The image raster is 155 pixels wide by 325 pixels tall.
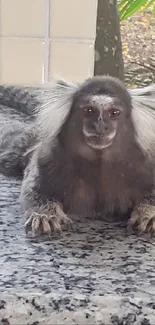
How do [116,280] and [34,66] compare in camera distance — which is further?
[34,66]

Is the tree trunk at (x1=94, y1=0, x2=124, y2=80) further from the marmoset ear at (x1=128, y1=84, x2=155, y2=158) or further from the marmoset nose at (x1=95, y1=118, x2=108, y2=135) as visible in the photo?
the marmoset nose at (x1=95, y1=118, x2=108, y2=135)

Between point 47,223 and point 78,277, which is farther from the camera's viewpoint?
point 47,223

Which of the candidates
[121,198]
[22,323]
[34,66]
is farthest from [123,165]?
[34,66]

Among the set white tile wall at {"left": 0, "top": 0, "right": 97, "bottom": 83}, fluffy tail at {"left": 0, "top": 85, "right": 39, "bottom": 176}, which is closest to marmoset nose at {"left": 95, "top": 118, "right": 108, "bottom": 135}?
fluffy tail at {"left": 0, "top": 85, "right": 39, "bottom": 176}

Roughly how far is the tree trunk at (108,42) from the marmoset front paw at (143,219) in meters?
0.64

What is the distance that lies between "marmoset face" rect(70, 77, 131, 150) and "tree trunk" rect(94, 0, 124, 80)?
57 centimetres

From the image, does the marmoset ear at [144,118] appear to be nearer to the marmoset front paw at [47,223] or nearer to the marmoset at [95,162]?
the marmoset at [95,162]

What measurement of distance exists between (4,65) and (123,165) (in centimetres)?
62

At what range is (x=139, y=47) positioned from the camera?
1643 mm

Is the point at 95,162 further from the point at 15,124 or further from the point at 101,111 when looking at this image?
the point at 15,124

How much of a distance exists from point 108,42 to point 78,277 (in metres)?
0.96

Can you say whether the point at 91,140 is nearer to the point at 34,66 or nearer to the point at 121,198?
the point at 121,198

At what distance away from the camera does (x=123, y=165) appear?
102cm

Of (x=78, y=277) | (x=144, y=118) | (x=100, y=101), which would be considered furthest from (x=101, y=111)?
(x=78, y=277)
